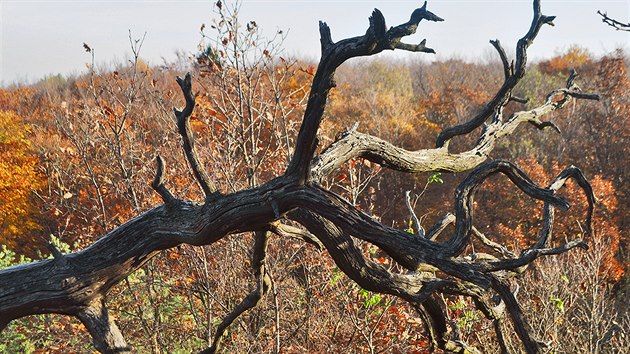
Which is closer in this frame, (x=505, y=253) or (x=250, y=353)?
(x=505, y=253)

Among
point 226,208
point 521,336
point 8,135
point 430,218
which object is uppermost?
point 8,135

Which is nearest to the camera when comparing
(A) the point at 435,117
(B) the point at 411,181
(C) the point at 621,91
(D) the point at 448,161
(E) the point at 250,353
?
(D) the point at 448,161

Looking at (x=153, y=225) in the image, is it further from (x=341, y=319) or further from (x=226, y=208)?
(x=341, y=319)

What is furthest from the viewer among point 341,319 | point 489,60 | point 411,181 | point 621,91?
point 489,60

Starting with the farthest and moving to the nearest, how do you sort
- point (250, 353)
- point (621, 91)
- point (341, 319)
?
point (621, 91) → point (341, 319) → point (250, 353)

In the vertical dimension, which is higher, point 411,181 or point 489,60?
point 489,60

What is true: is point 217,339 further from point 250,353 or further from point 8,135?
point 8,135

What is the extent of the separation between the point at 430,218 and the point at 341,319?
14.0 metres

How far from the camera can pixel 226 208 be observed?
11.2 ft

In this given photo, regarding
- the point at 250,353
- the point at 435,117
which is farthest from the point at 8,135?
the point at 250,353

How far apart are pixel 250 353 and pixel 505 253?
429 centimetres

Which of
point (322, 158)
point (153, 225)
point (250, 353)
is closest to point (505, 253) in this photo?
point (322, 158)

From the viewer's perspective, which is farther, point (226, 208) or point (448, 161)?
point (448, 161)

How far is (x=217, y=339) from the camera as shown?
423 centimetres
